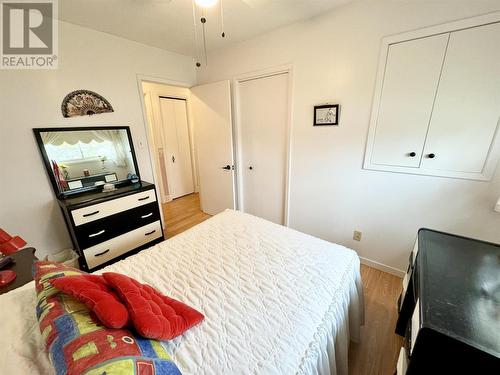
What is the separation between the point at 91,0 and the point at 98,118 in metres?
1.02

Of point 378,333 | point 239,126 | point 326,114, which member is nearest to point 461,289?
Result: point 378,333

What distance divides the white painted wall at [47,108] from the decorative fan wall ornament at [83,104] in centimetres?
4

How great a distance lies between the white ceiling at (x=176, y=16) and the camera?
1.62m

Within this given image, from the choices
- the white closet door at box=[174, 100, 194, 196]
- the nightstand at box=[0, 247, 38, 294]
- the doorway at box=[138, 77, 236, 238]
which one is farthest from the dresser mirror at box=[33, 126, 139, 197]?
the white closet door at box=[174, 100, 194, 196]

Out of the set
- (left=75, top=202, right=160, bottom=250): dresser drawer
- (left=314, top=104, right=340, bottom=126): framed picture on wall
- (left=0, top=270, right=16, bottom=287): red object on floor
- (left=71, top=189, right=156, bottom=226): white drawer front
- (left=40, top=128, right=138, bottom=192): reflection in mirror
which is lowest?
(left=75, top=202, right=160, bottom=250): dresser drawer

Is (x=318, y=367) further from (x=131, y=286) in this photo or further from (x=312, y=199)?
(x=312, y=199)

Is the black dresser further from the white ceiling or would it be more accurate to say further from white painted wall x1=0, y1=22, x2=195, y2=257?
white painted wall x1=0, y1=22, x2=195, y2=257

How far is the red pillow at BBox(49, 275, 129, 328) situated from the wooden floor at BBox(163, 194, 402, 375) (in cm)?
137

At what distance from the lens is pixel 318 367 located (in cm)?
82

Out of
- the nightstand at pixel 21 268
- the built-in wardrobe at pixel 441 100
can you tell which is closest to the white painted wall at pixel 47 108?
the nightstand at pixel 21 268

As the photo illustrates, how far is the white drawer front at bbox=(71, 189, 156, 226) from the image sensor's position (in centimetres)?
182

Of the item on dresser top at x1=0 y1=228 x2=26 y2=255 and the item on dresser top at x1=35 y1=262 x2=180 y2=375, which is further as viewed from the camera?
the item on dresser top at x1=0 y1=228 x2=26 y2=255

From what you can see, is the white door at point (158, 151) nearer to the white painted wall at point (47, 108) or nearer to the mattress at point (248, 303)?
the white painted wall at point (47, 108)

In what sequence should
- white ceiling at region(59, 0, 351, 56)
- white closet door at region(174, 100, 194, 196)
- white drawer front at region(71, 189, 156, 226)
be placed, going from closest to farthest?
white ceiling at region(59, 0, 351, 56)
white drawer front at region(71, 189, 156, 226)
white closet door at region(174, 100, 194, 196)
